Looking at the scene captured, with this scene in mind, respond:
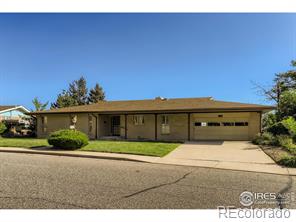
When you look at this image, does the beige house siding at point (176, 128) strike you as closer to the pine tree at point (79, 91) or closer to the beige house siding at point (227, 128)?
the beige house siding at point (227, 128)

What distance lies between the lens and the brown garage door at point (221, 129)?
1862 cm

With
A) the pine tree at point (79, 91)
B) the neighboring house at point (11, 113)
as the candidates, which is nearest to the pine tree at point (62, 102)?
the pine tree at point (79, 91)

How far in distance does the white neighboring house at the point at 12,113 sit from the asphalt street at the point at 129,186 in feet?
85.3

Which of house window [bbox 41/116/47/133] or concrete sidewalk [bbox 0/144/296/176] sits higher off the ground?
house window [bbox 41/116/47/133]

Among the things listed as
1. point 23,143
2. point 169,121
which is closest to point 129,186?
point 23,143

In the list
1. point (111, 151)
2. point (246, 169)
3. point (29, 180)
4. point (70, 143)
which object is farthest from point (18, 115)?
point (246, 169)

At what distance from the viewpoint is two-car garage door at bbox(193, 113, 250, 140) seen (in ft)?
61.1

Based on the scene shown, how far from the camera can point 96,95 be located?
6100 cm

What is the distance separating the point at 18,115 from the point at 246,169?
112 feet

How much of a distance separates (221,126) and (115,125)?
973 cm

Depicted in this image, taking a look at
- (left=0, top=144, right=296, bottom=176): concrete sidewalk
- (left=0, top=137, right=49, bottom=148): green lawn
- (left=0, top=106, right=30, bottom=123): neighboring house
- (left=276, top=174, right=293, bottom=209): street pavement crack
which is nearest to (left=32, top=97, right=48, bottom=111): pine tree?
(left=0, top=106, right=30, bottom=123): neighboring house

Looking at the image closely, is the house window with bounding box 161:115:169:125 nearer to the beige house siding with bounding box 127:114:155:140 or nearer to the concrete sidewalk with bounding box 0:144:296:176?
the beige house siding with bounding box 127:114:155:140

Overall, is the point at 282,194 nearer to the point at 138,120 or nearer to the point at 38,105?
the point at 138,120
